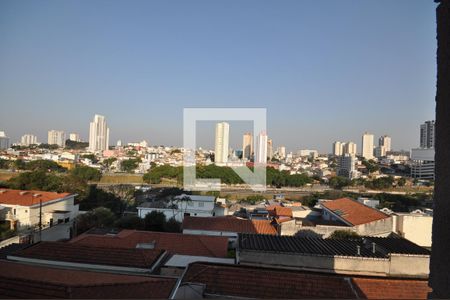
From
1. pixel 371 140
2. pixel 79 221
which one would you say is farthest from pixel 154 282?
pixel 371 140

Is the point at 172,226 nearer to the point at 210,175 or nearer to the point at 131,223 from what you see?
the point at 131,223

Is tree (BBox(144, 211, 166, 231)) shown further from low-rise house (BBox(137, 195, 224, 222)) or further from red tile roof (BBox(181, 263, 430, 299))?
red tile roof (BBox(181, 263, 430, 299))

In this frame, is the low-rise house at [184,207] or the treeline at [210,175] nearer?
the low-rise house at [184,207]

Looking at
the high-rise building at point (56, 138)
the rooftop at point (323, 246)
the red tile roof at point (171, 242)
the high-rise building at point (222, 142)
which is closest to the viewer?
the rooftop at point (323, 246)

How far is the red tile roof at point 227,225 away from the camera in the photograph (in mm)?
9297

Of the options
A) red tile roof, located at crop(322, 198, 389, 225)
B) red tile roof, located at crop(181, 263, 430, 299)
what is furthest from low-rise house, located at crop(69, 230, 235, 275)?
red tile roof, located at crop(322, 198, 389, 225)

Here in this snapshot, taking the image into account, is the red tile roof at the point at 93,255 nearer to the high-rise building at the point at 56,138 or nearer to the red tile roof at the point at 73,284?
the red tile roof at the point at 73,284

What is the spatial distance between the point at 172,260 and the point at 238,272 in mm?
1684

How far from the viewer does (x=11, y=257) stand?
484 centimetres

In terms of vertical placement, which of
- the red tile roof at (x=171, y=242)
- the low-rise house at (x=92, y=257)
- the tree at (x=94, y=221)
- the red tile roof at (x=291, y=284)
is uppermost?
the red tile roof at (x=291, y=284)

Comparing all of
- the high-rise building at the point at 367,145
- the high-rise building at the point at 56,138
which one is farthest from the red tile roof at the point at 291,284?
the high-rise building at the point at 56,138

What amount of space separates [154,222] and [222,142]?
2097cm

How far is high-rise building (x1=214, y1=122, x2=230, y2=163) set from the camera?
1110 inches

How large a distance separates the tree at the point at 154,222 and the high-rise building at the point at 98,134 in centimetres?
5344
